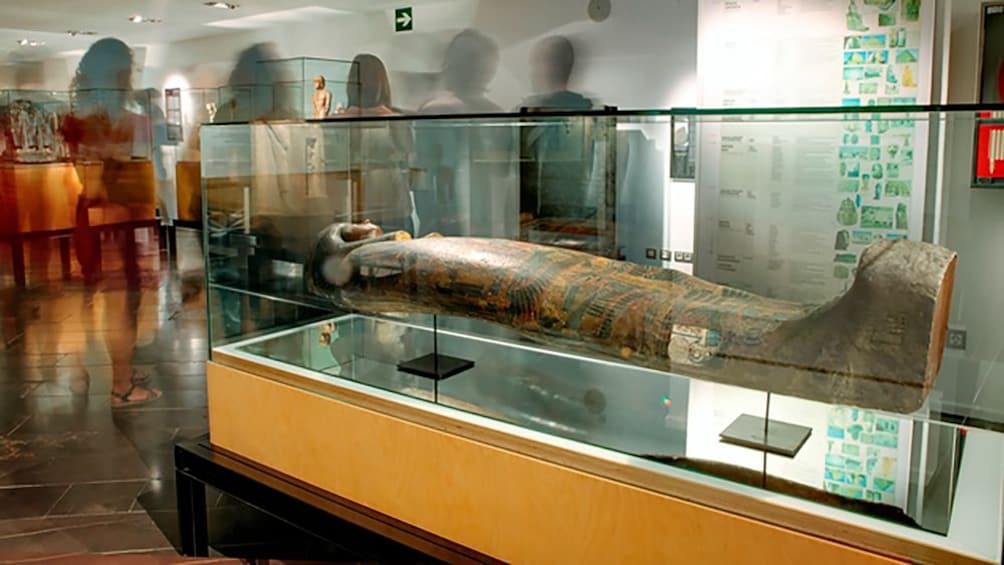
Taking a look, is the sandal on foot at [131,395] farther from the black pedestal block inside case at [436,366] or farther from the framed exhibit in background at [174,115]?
the framed exhibit in background at [174,115]

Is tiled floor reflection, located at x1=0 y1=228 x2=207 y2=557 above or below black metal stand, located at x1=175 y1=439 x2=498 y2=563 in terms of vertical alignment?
below

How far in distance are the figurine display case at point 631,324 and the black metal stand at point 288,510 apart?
0.04 meters

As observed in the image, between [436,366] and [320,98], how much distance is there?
248 inches

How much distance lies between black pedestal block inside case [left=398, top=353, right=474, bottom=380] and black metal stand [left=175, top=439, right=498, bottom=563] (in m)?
0.42

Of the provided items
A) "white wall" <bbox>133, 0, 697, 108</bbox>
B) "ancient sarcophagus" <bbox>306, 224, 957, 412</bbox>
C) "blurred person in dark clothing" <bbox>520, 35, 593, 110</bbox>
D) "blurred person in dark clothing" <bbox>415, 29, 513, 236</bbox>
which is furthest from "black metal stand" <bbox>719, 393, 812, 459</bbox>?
"blurred person in dark clothing" <bbox>520, 35, 593, 110</bbox>

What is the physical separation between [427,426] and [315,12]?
761cm

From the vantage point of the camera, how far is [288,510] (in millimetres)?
2605

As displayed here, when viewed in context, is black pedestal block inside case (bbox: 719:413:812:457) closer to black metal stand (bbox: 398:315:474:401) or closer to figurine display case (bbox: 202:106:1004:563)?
figurine display case (bbox: 202:106:1004:563)

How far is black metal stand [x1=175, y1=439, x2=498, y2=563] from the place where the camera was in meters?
2.27

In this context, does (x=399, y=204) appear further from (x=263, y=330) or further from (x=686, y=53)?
(x=686, y=53)

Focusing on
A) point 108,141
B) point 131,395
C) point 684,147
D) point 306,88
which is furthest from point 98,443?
point 108,141

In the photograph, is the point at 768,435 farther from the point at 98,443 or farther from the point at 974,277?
the point at 98,443

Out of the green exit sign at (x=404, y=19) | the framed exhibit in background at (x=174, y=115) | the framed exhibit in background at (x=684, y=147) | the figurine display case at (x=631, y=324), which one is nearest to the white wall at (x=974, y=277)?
the figurine display case at (x=631, y=324)

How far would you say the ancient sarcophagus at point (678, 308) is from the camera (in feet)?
5.49
